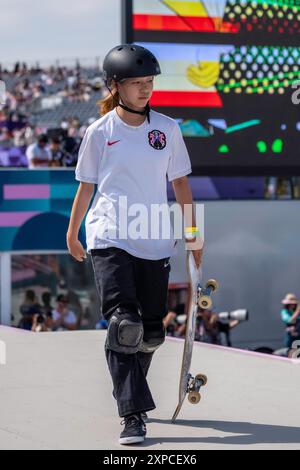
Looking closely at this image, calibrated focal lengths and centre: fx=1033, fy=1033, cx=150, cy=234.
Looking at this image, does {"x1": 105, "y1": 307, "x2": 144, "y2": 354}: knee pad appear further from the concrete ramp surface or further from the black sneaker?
the concrete ramp surface

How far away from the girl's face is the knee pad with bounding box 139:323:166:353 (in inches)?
39.8

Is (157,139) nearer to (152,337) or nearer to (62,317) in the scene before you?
(152,337)

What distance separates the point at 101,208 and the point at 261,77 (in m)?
11.3

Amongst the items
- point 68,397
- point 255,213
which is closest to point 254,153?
point 255,213

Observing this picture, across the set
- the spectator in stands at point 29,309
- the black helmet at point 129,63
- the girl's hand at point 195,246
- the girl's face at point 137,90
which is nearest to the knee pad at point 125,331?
the girl's hand at point 195,246

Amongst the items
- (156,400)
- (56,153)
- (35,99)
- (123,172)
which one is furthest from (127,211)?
(35,99)

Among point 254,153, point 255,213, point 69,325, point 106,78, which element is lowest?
point 69,325

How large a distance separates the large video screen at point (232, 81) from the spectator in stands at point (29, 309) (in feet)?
10.5

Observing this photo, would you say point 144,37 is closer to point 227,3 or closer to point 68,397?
point 227,3

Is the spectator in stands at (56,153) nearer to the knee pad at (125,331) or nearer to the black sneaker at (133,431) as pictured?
the knee pad at (125,331)

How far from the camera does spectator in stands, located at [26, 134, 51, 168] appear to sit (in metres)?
16.3

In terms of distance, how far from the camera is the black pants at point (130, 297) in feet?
14.7

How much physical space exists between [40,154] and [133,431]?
12.2 metres

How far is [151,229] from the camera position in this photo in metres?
4.65
